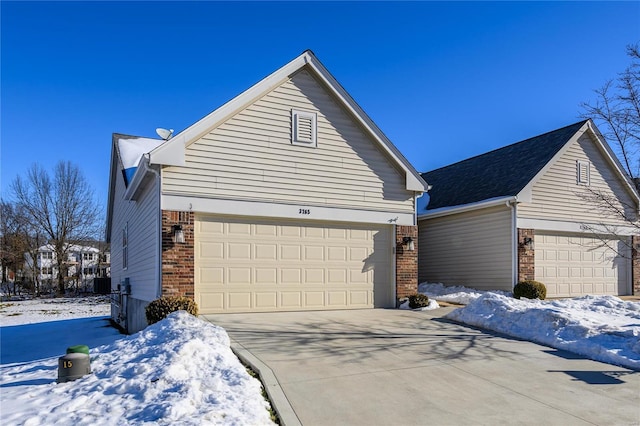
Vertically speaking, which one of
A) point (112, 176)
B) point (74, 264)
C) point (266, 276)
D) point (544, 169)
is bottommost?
point (74, 264)

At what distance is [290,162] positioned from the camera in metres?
11.9

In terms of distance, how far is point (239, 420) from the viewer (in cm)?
447

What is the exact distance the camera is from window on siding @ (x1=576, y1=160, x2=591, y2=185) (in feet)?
56.1

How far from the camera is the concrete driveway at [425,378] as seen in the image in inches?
193

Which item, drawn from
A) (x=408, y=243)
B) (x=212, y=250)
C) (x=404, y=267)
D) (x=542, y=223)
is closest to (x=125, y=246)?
(x=212, y=250)

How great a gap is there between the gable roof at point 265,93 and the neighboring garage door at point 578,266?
6.34m

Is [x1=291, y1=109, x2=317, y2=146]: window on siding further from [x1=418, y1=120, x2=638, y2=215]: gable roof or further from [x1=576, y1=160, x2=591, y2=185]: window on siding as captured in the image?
[x1=576, y1=160, x2=591, y2=185]: window on siding

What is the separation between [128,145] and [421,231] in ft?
41.2

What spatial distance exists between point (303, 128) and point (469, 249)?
8.90 meters

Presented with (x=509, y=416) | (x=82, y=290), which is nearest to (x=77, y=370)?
(x=509, y=416)

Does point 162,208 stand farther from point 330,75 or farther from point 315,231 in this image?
point 330,75

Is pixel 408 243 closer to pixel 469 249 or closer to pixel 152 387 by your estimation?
pixel 469 249

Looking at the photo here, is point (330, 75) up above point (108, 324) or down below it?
above

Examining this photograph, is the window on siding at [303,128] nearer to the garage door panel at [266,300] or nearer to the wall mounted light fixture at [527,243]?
the garage door panel at [266,300]
